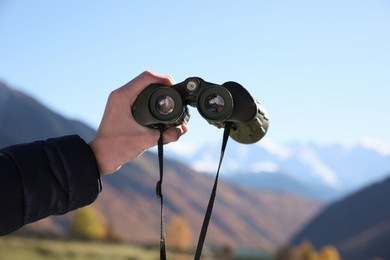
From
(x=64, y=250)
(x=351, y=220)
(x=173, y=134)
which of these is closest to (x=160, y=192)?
(x=173, y=134)

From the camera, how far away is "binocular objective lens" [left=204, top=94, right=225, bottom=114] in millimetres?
1856

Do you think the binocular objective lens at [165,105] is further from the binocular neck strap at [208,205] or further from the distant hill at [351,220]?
the distant hill at [351,220]

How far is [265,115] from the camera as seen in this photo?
6.64 ft

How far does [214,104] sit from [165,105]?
155mm

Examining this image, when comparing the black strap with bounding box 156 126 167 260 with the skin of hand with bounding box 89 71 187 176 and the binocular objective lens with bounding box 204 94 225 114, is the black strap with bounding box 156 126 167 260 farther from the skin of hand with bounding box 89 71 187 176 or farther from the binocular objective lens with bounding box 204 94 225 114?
the binocular objective lens with bounding box 204 94 225 114

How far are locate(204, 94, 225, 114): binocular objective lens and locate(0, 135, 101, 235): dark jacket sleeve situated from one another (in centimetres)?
40

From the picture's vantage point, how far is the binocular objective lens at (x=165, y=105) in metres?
1.87

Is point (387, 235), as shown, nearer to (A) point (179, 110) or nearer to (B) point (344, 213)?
(B) point (344, 213)

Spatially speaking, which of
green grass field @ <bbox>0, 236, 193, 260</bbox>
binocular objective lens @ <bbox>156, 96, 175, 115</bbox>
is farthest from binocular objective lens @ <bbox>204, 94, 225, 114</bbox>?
green grass field @ <bbox>0, 236, 193, 260</bbox>

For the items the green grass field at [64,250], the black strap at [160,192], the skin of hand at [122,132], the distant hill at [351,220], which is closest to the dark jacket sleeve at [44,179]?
the skin of hand at [122,132]

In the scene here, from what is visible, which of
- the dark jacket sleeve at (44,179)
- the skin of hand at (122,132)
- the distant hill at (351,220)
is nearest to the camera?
the dark jacket sleeve at (44,179)

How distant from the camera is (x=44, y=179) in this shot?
65.0 inches

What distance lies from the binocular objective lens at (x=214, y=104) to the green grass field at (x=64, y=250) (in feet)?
152

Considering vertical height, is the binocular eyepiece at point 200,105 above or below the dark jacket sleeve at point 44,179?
above
